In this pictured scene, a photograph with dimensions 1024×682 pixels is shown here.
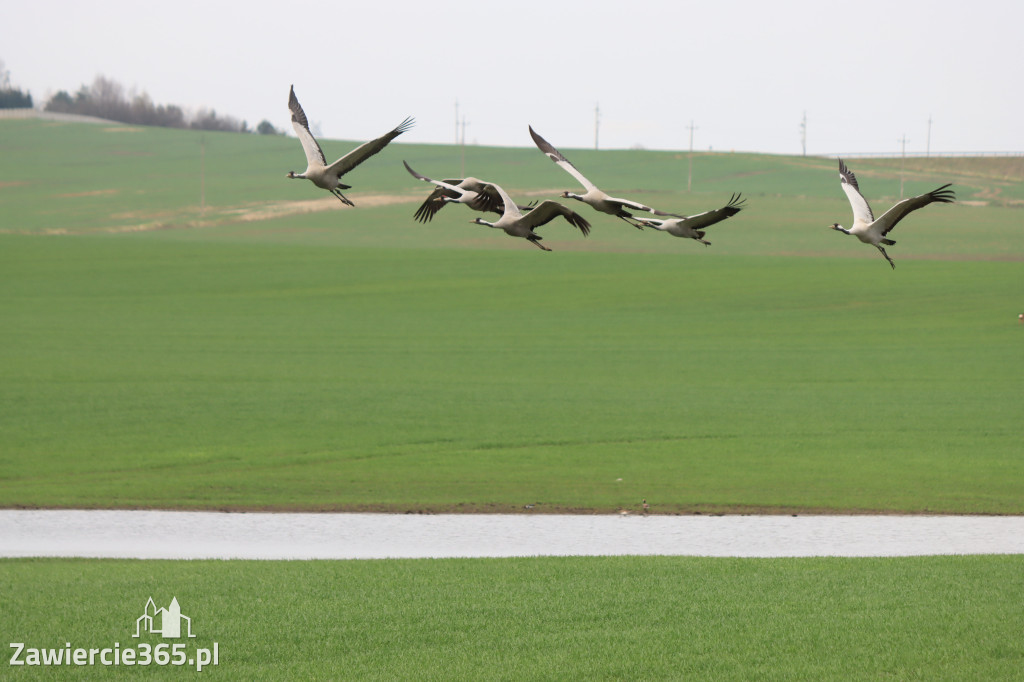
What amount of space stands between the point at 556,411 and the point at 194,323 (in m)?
32.8

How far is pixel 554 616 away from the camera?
71.0 feet

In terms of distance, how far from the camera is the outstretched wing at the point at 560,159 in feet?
7.61

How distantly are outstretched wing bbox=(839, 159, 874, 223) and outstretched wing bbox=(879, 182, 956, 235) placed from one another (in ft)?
0.28

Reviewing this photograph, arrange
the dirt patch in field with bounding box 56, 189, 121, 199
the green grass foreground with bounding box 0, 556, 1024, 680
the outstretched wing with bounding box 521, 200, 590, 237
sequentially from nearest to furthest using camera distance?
the outstretched wing with bounding box 521, 200, 590, 237
the green grass foreground with bounding box 0, 556, 1024, 680
the dirt patch in field with bounding box 56, 189, 121, 199

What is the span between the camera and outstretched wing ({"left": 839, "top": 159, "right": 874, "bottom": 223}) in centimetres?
245

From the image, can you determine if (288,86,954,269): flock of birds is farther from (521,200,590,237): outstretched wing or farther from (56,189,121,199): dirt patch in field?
(56,189,121,199): dirt patch in field

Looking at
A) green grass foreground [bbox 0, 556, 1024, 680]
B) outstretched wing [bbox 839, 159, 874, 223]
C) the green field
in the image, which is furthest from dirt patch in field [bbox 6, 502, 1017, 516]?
outstretched wing [bbox 839, 159, 874, 223]

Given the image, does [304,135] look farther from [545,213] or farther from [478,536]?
[478,536]

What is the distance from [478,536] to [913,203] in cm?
2976

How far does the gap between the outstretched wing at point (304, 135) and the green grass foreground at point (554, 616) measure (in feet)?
54.0

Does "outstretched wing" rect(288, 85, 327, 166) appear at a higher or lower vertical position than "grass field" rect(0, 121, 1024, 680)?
higher

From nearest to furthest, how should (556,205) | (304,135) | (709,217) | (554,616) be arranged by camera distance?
(709,217), (556,205), (304,135), (554,616)

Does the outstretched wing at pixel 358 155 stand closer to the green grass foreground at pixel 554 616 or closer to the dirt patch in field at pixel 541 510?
the green grass foreground at pixel 554 616

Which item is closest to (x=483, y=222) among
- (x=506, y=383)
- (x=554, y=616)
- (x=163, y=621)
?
(x=554, y=616)
